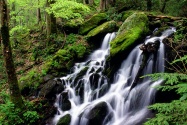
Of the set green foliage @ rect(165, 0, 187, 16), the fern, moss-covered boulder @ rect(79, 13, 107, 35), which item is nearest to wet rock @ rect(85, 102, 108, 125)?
the fern

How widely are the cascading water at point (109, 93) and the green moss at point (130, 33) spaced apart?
1.74 ft

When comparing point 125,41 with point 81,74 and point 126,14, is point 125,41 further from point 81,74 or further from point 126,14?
point 126,14

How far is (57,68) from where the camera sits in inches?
430

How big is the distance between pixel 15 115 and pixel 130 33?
6.76 m

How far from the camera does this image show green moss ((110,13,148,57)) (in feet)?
33.4

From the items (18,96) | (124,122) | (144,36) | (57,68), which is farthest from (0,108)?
(144,36)

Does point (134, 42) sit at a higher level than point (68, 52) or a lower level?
higher

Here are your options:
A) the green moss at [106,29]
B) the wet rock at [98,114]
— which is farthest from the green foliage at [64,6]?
the wet rock at [98,114]

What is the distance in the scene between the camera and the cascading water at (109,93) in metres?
8.03

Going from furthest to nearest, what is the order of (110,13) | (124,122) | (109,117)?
(110,13), (109,117), (124,122)

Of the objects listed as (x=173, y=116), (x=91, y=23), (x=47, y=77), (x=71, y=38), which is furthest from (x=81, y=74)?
(x=173, y=116)

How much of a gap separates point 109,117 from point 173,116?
5.27 metres

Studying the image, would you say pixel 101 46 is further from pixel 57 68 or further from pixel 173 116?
pixel 173 116

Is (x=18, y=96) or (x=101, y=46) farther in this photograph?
(x=101, y=46)
